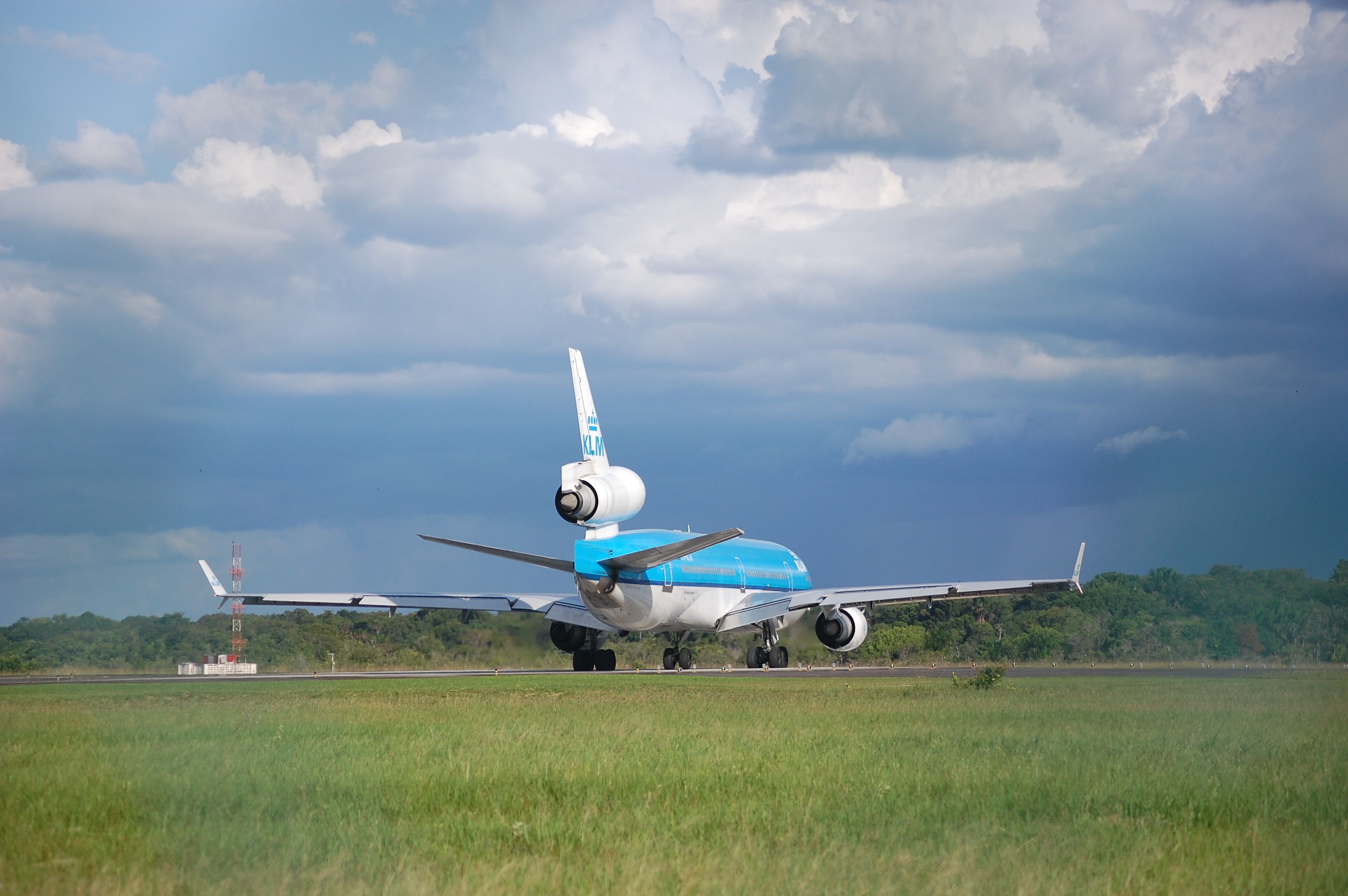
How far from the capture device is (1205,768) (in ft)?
36.7

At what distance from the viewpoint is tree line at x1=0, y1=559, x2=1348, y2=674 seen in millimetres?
48625

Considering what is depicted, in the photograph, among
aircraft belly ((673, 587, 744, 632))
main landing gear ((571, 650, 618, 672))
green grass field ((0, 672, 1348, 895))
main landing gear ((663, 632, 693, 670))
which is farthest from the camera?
main landing gear ((663, 632, 693, 670))

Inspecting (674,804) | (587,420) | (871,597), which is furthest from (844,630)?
(674,804)

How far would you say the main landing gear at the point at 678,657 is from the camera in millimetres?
47219

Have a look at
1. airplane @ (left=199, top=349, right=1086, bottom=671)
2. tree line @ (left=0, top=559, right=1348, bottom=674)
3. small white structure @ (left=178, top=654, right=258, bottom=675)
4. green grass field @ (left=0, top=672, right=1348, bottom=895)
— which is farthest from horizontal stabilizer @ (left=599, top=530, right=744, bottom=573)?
green grass field @ (left=0, top=672, right=1348, bottom=895)

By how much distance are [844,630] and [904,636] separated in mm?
20153

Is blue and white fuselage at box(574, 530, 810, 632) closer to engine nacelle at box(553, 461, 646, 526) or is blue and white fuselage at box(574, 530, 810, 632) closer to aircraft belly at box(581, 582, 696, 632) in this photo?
aircraft belly at box(581, 582, 696, 632)

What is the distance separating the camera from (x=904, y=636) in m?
64.8

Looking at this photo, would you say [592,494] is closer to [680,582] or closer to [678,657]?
[680,582]

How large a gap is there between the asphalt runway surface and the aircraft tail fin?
8017mm

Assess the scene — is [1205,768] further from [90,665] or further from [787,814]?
[90,665]

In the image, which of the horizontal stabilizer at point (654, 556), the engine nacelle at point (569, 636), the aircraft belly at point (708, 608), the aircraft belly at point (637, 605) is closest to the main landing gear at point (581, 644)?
the engine nacelle at point (569, 636)

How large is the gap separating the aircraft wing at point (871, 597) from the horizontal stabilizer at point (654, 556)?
7.35 meters

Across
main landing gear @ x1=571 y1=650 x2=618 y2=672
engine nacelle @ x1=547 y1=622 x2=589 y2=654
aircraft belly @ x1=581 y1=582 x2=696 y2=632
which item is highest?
aircraft belly @ x1=581 y1=582 x2=696 y2=632
